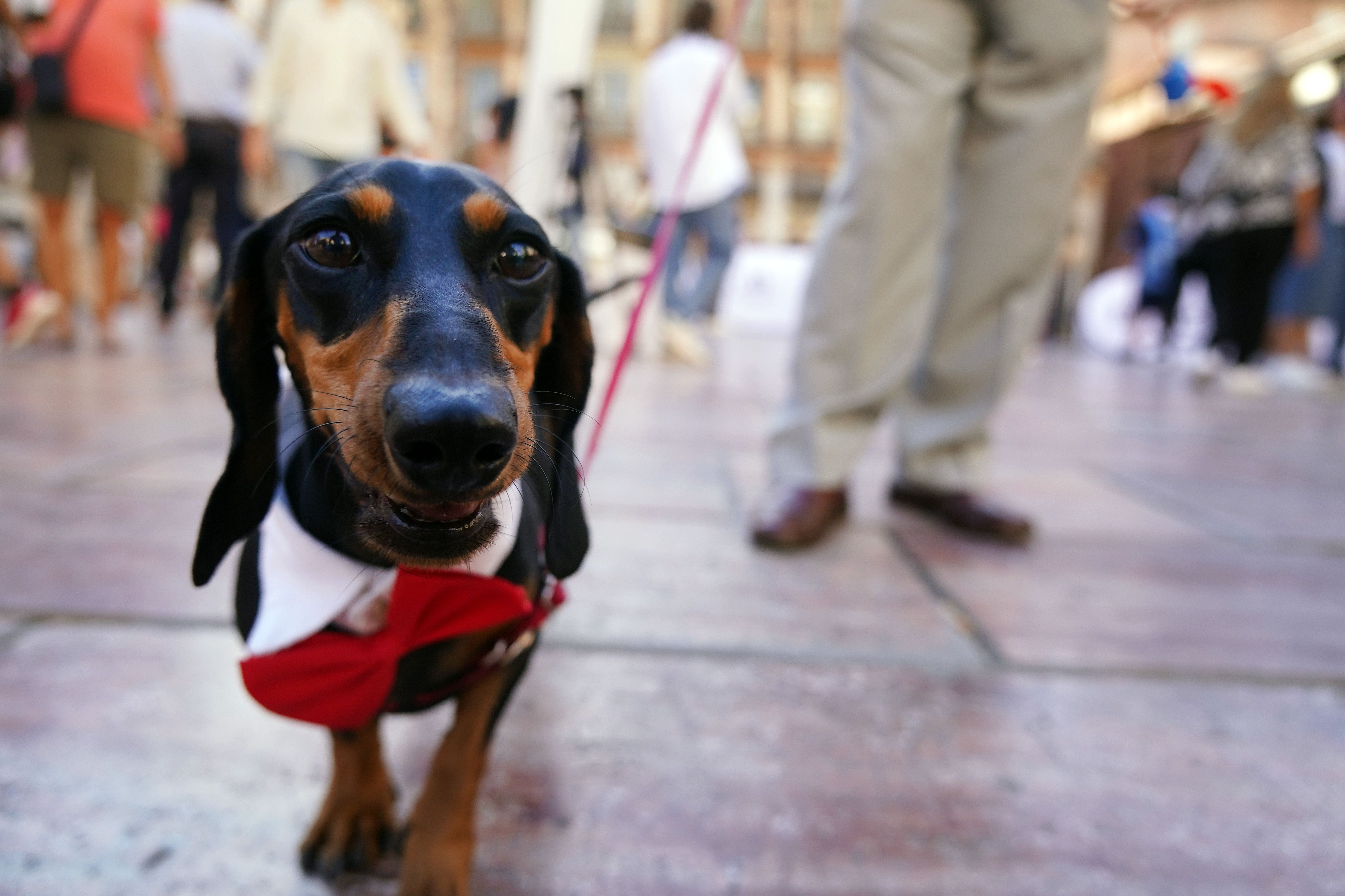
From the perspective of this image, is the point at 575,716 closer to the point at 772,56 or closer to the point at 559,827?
the point at 559,827

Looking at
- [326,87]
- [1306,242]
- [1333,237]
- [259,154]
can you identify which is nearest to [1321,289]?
[1333,237]

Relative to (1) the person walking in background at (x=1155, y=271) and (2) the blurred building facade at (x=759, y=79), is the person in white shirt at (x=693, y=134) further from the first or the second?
(2) the blurred building facade at (x=759, y=79)

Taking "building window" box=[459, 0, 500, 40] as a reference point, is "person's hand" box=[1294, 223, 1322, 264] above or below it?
below

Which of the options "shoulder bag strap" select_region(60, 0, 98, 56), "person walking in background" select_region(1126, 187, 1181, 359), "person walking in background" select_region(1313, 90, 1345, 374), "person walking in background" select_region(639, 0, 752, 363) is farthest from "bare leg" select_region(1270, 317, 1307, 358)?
"shoulder bag strap" select_region(60, 0, 98, 56)

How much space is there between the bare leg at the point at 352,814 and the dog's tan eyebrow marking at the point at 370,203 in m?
0.58

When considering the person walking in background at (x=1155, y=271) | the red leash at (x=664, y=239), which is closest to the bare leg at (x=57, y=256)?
the red leash at (x=664, y=239)

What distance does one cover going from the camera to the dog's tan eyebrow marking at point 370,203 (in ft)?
3.23

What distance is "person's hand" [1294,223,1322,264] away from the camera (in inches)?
248

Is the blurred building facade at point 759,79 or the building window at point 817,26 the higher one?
the building window at point 817,26

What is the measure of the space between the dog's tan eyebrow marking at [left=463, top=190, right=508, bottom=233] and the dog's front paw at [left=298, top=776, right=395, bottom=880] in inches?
26.2

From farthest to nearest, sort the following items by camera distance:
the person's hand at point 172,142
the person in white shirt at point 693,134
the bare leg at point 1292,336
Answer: the bare leg at point 1292,336, the person in white shirt at point 693,134, the person's hand at point 172,142

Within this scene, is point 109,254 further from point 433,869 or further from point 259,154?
point 433,869

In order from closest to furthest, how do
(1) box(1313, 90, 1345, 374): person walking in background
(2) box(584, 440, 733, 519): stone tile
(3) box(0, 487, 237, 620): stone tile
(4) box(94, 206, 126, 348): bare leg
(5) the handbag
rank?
(3) box(0, 487, 237, 620): stone tile → (2) box(584, 440, 733, 519): stone tile → (5) the handbag → (4) box(94, 206, 126, 348): bare leg → (1) box(1313, 90, 1345, 374): person walking in background

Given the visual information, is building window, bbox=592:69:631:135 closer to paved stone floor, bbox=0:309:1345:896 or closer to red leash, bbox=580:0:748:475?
red leash, bbox=580:0:748:475
